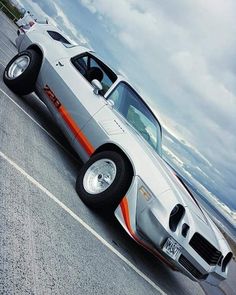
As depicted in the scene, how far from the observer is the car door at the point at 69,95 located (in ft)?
19.0

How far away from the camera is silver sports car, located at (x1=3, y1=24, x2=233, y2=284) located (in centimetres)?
439

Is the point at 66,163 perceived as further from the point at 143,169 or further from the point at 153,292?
the point at 153,292

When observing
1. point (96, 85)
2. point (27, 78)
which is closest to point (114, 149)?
point (96, 85)

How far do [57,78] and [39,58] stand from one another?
0.93m

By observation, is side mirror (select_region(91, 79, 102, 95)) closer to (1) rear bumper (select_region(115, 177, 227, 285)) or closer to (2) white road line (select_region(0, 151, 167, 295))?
(1) rear bumper (select_region(115, 177, 227, 285))

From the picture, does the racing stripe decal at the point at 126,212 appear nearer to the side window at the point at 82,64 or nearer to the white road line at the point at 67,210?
the white road line at the point at 67,210

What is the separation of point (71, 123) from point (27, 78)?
1.73 m

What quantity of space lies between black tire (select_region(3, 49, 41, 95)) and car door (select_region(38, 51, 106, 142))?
0.19 metres

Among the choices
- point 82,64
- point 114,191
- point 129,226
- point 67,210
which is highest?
point 82,64

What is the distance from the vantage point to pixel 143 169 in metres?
4.70

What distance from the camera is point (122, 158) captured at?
194 inches

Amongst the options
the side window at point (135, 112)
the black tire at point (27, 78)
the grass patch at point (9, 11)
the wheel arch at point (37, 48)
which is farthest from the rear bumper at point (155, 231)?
the grass patch at point (9, 11)

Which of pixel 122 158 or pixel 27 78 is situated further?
pixel 27 78

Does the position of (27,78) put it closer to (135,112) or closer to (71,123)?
(71,123)
